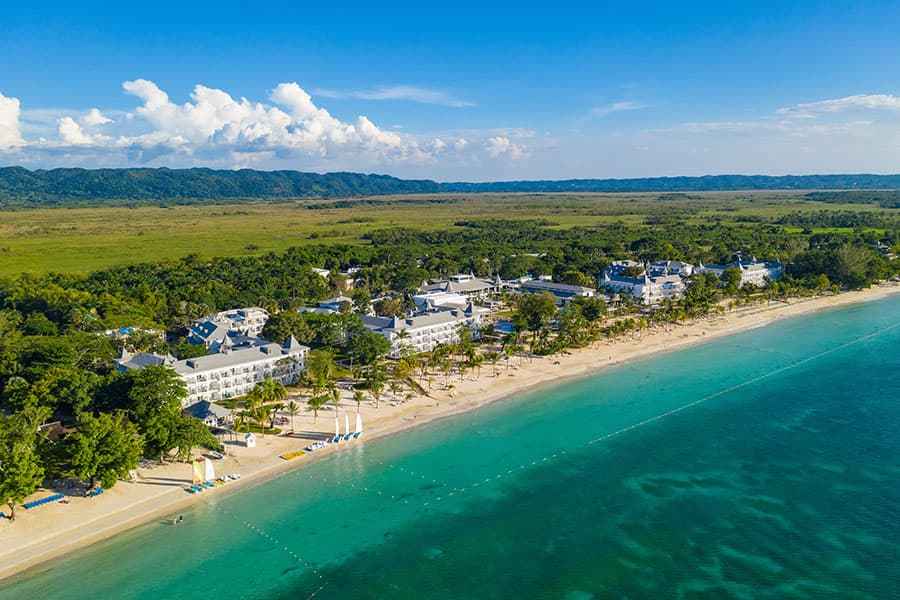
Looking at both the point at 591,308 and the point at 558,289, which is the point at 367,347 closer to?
the point at 591,308

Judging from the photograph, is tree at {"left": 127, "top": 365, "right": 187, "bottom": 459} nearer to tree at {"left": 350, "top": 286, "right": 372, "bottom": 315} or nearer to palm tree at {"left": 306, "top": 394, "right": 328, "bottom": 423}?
palm tree at {"left": 306, "top": 394, "right": 328, "bottom": 423}

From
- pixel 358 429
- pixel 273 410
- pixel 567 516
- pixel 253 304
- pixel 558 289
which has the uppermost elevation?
pixel 558 289

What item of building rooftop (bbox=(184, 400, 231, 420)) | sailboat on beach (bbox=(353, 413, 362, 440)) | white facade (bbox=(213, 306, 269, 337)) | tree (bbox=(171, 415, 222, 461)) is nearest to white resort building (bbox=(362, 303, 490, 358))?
white facade (bbox=(213, 306, 269, 337))

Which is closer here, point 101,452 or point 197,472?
point 101,452

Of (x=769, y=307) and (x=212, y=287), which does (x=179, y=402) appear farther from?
(x=769, y=307)

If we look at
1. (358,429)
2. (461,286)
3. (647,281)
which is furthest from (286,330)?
(647,281)

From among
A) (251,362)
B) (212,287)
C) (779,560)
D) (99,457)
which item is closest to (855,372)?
(779,560)

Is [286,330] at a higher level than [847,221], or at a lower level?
lower
